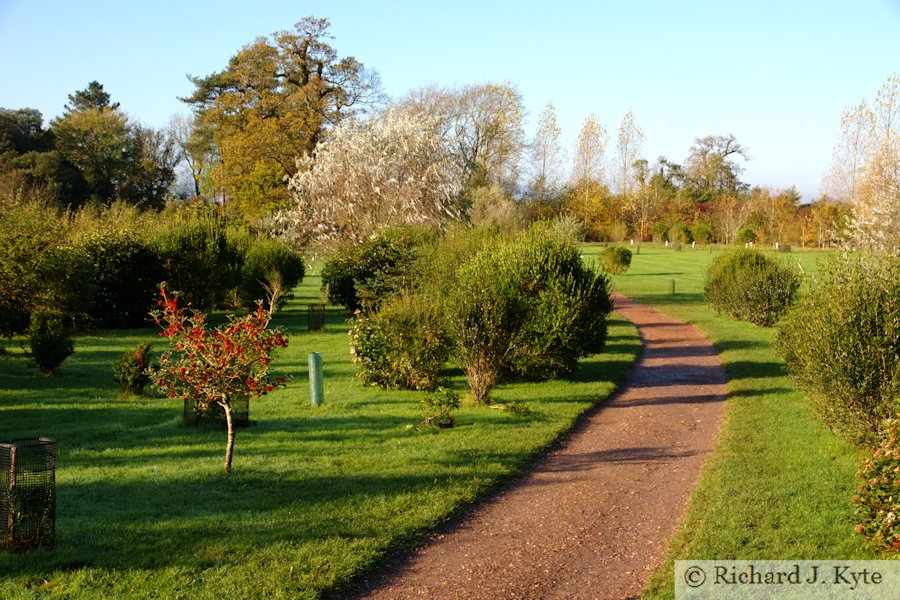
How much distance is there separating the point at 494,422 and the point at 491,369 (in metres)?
1.48

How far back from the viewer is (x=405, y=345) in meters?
13.6

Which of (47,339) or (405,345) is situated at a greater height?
(47,339)

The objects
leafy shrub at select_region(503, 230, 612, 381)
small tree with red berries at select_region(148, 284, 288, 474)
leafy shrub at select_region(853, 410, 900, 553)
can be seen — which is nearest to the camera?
leafy shrub at select_region(853, 410, 900, 553)

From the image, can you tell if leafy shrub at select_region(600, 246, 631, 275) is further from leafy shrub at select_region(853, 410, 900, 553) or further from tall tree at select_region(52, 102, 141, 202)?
tall tree at select_region(52, 102, 141, 202)

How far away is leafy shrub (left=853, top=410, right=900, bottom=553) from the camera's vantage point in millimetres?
5973

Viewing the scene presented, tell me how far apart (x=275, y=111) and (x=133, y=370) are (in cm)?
3702

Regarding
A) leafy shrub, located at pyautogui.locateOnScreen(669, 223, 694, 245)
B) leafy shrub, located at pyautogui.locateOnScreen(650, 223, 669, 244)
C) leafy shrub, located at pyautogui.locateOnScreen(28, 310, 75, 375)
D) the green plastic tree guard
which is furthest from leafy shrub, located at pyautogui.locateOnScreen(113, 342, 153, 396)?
leafy shrub, located at pyautogui.locateOnScreen(650, 223, 669, 244)

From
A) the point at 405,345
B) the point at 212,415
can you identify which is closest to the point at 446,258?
the point at 405,345

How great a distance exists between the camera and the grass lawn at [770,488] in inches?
246

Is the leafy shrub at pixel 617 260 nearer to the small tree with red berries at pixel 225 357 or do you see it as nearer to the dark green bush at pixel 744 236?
the dark green bush at pixel 744 236

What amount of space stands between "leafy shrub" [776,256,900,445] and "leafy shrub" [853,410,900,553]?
239 cm

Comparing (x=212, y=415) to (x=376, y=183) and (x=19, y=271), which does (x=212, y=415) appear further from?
(x=376, y=183)

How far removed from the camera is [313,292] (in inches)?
1460

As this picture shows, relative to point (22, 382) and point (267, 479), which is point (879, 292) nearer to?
point (267, 479)
